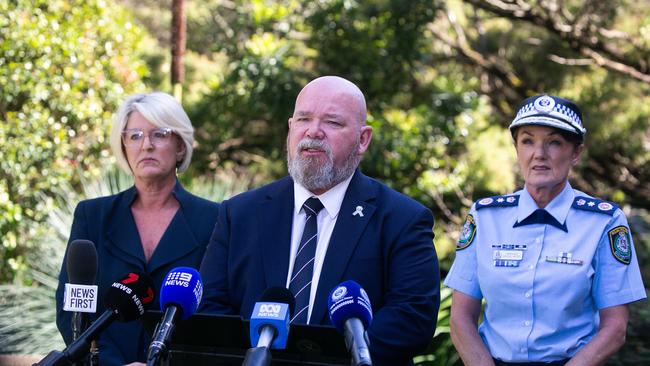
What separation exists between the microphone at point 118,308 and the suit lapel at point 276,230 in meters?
0.64

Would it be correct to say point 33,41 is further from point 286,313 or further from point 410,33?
point 286,313

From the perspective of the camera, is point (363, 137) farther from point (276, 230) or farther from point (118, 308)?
point (118, 308)

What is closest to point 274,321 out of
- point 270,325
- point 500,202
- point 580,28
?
point 270,325

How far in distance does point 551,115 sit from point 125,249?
→ 7.09ft

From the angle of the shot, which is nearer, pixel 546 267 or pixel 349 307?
pixel 349 307

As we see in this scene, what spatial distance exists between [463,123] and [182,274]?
28.7 feet

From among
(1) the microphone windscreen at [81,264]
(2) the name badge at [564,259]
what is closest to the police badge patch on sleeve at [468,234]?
(2) the name badge at [564,259]

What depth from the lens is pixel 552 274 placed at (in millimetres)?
4047

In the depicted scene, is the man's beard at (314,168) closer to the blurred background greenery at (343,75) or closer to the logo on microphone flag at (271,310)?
the logo on microphone flag at (271,310)

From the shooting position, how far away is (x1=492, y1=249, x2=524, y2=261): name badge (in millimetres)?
4145

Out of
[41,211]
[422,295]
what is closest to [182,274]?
[422,295]

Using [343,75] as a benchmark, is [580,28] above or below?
above

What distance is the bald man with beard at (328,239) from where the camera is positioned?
3.91 meters

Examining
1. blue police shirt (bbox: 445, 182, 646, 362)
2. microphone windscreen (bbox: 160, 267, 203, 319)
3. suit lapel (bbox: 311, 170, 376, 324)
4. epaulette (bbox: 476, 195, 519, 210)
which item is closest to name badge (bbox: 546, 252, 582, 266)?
blue police shirt (bbox: 445, 182, 646, 362)
